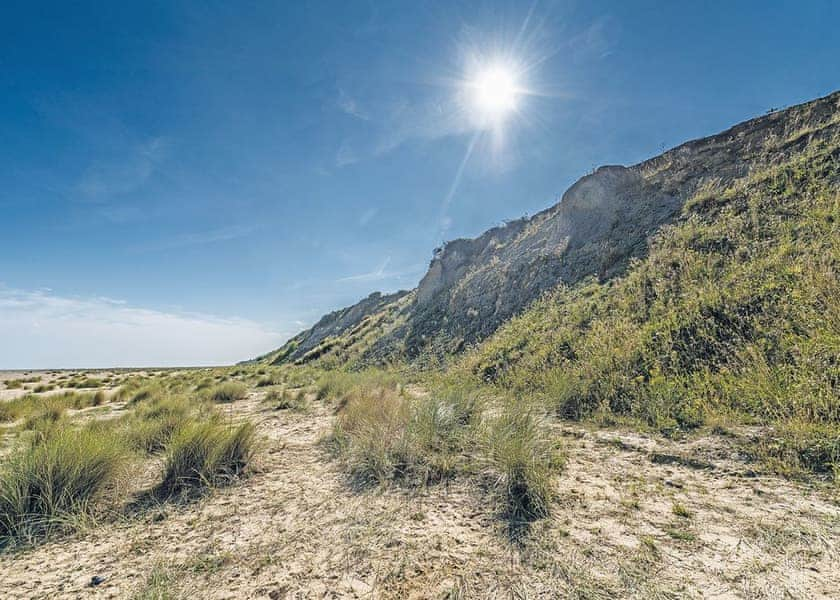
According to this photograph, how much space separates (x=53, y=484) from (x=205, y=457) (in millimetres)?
1124

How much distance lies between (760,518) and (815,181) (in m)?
10.9

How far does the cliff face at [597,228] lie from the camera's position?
1251 centimetres

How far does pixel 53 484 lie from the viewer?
9.39 ft

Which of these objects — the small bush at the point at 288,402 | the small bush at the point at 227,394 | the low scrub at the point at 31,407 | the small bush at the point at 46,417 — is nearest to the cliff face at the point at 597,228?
the small bush at the point at 288,402

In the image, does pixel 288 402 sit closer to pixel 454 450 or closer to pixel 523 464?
pixel 454 450

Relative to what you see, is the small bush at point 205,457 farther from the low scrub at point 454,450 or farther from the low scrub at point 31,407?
the low scrub at point 31,407

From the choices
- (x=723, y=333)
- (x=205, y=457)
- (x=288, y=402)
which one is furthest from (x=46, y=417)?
(x=723, y=333)

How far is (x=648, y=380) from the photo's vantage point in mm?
5539

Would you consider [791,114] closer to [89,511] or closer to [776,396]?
[776,396]

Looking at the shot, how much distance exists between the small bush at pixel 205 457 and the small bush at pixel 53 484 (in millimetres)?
433

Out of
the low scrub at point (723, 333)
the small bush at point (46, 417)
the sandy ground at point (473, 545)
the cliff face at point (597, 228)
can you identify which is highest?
the cliff face at point (597, 228)

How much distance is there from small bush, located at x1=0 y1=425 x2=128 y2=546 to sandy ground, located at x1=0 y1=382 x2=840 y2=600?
0.26 m

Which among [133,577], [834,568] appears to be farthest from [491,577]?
[133,577]

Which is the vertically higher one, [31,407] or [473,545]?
[31,407]
